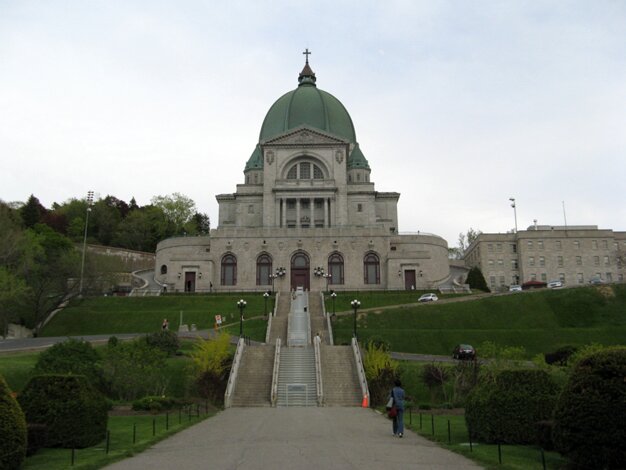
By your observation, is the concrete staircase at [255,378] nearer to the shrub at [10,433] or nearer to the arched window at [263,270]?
the shrub at [10,433]

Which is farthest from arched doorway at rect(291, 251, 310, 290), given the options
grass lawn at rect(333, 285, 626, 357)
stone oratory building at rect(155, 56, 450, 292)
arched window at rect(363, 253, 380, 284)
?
grass lawn at rect(333, 285, 626, 357)

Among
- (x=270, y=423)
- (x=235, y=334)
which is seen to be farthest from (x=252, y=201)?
(x=270, y=423)

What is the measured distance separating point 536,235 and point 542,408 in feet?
262

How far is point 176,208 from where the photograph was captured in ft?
391

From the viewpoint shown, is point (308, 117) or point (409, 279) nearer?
point (409, 279)

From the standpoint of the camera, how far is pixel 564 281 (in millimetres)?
91688

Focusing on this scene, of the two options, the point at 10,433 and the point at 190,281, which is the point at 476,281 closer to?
the point at 190,281

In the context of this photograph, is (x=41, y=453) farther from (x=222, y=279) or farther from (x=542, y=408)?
(x=222, y=279)

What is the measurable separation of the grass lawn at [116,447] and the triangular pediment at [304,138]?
6163 centimetres

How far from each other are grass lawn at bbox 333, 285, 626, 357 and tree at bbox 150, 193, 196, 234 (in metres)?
65.0

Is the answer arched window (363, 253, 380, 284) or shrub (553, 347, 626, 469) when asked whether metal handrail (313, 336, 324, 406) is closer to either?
shrub (553, 347, 626, 469)

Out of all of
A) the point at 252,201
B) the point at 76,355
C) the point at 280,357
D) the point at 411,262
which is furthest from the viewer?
the point at 252,201

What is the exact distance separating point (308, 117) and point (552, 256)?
3957cm

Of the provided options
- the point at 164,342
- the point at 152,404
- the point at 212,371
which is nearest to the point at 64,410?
the point at 152,404
